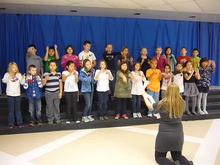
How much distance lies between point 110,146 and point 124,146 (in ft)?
0.73

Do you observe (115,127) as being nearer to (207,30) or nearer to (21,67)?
(21,67)

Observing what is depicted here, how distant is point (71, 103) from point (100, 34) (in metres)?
2.85

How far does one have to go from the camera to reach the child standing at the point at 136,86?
20.1 ft

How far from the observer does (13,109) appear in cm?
550

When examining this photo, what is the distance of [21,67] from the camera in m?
7.49

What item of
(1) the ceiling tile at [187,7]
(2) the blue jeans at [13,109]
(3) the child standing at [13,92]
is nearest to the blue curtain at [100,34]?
(1) the ceiling tile at [187,7]

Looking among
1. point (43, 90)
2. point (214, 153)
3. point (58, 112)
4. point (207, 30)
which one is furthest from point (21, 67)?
point (207, 30)

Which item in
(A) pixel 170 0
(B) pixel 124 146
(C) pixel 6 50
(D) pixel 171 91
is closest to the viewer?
(D) pixel 171 91

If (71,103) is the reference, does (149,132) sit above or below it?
below

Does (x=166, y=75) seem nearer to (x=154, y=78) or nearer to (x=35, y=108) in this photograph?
(x=154, y=78)

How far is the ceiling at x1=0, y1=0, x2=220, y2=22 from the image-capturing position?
19.1ft

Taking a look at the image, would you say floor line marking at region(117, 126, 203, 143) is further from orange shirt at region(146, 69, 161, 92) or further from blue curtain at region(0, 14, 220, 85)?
blue curtain at region(0, 14, 220, 85)

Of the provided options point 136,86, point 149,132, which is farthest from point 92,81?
point 149,132

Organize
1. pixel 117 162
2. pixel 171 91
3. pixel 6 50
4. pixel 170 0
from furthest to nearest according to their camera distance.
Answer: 1. pixel 6 50
2. pixel 170 0
3. pixel 117 162
4. pixel 171 91
